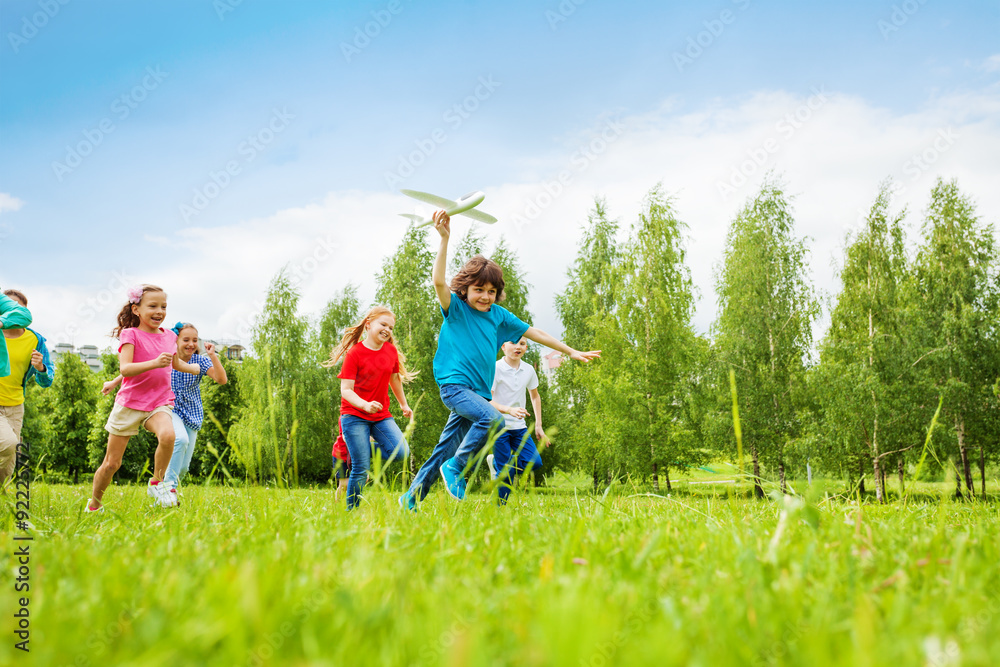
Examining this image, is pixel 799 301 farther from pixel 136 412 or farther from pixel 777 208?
pixel 136 412

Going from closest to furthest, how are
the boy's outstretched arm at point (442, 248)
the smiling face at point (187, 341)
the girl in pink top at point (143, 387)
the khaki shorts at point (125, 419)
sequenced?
1. the boy's outstretched arm at point (442, 248)
2. the girl in pink top at point (143, 387)
3. the khaki shorts at point (125, 419)
4. the smiling face at point (187, 341)

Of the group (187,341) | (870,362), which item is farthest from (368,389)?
(870,362)

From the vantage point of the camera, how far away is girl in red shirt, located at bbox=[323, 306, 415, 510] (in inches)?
216

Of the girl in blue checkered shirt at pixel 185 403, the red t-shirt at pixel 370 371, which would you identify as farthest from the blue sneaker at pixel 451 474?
the girl in blue checkered shirt at pixel 185 403

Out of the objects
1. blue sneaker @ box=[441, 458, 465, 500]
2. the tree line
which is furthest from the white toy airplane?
the tree line

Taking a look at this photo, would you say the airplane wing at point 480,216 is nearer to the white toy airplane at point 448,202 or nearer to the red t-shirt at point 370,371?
the white toy airplane at point 448,202

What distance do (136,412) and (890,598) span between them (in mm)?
5634

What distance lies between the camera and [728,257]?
24.4m

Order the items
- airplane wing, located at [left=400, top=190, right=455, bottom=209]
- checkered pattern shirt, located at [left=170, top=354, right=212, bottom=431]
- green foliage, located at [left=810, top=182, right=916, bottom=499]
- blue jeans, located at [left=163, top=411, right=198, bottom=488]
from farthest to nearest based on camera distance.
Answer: green foliage, located at [left=810, top=182, right=916, bottom=499]
checkered pattern shirt, located at [left=170, top=354, right=212, bottom=431]
blue jeans, located at [left=163, top=411, right=198, bottom=488]
airplane wing, located at [left=400, top=190, right=455, bottom=209]

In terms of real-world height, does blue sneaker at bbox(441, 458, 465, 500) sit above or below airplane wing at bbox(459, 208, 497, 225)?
below

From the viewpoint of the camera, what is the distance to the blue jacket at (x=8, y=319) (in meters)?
5.34

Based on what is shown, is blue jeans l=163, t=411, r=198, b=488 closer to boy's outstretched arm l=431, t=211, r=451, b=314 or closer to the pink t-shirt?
the pink t-shirt

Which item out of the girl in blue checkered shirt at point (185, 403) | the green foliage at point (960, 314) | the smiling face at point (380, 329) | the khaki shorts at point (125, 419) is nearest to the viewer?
the khaki shorts at point (125, 419)

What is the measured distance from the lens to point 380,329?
5906 millimetres
